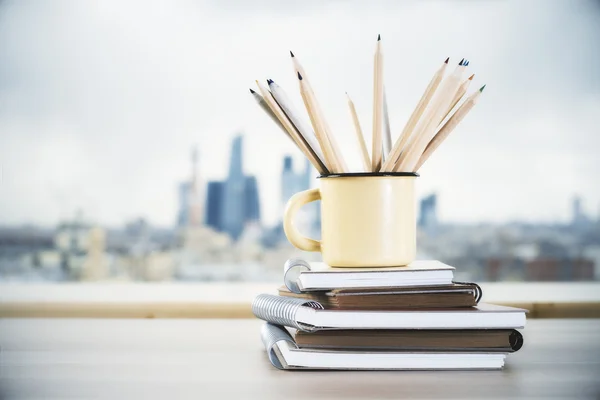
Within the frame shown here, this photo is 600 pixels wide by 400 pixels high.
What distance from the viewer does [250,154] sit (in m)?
1.96

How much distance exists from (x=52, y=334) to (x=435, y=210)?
53.6 inches

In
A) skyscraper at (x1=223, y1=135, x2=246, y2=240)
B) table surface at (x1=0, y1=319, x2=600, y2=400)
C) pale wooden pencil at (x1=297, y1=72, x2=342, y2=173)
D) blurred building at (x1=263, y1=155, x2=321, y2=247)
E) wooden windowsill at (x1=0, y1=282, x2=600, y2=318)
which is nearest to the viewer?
table surface at (x1=0, y1=319, x2=600, y2=400)

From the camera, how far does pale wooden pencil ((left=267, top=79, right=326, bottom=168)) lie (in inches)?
24.3

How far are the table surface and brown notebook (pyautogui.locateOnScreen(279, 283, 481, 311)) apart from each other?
0.06 meters

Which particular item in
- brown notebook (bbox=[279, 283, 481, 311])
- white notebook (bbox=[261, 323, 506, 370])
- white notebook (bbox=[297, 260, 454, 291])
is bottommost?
white notebook (bbox=[261, 323, 506, 370])

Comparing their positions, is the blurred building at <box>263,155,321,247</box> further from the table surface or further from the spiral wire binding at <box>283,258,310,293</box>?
the spiral wire binding at <box>283,258,310,293</box>

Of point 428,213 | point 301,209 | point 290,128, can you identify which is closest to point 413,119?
point 290,128

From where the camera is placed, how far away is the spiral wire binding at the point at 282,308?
572 mm

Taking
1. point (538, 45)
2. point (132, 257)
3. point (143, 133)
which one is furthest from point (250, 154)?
point (538, 45)

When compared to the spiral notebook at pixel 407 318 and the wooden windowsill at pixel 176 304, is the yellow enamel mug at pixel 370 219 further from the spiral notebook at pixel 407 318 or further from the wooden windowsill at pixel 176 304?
the wooden windowsill at pixel 176 304

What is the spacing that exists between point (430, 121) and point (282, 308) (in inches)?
9.2

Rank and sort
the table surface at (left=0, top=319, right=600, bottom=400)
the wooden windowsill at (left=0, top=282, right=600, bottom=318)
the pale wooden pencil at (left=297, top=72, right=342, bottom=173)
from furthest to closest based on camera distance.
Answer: the wooden windowsill at (left=0, top=282, right=600, bottom=318) < the pale wooden pencil at (left=297, top=72, right=342, bottom=173) < the table surface at (left=0, top=319, right=600, bottom=400)

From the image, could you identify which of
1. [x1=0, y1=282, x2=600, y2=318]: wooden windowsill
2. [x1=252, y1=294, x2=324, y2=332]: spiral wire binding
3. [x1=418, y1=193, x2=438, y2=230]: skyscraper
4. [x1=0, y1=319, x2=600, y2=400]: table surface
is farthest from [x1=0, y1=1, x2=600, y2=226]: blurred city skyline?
[x1=252, y1=294, x2=324, y2=332]: spiral wire binding

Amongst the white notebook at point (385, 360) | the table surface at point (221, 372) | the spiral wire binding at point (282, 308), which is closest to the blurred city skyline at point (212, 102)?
the table surface at point (221, 372)
